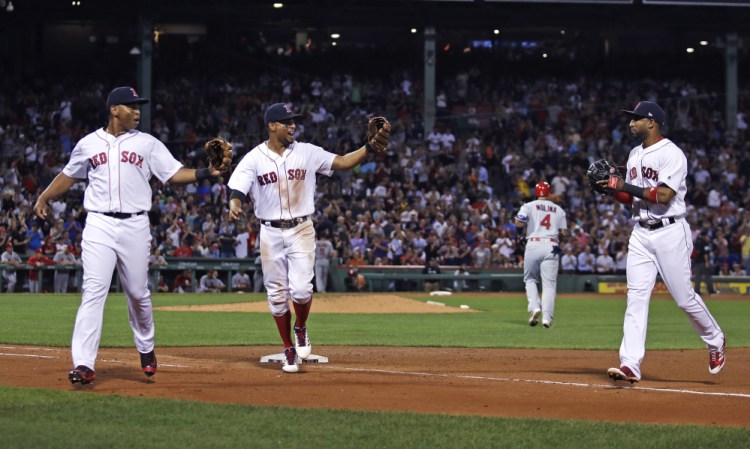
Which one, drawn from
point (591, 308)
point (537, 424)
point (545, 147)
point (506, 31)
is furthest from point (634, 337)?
point (506, 31)

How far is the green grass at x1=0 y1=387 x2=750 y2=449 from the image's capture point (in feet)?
20.2

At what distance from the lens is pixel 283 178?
958 cm

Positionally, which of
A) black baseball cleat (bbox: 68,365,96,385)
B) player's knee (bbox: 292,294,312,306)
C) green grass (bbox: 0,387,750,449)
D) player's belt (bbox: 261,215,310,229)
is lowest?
green grass (bbox: 0,387,750,449)

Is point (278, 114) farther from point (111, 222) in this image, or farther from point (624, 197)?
point (624, 197)

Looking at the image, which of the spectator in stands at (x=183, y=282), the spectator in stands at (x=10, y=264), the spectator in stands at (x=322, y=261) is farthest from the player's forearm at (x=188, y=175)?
the spectator in stands at (x=183, y=282)

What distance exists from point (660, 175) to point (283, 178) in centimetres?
305

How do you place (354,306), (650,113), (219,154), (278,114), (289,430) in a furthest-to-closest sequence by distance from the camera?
1. (354,306)
2. (278,114)
3. (650,113)
4. (219,154)
5. (289,430)

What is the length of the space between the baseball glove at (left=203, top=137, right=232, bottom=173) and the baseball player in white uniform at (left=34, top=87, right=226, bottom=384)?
0.24 feet

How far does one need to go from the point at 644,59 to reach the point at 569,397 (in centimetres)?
3375

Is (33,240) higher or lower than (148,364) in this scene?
higher

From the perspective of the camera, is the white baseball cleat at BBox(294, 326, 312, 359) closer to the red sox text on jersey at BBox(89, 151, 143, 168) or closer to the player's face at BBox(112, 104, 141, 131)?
the red sox text on jersey at BBox(89, 151, 143, 168)

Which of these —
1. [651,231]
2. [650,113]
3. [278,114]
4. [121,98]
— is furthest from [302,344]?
[650,113]

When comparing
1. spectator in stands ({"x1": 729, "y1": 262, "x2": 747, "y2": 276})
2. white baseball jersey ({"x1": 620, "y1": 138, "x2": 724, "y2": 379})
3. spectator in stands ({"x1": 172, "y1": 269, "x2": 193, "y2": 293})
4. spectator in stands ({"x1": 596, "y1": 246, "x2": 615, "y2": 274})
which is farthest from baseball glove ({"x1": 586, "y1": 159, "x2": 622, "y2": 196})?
spectator in stands ({"x1": 729, "y1": 262, "x2": 747, "y2": 276})

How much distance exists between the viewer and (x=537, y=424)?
6812mm
